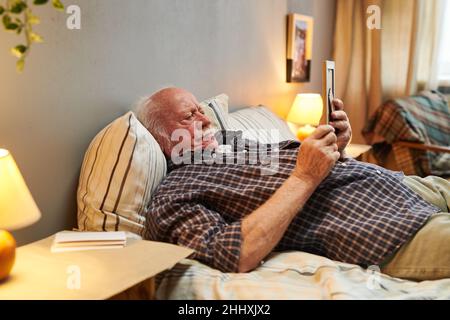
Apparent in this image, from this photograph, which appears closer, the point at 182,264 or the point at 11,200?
the point at 11,200

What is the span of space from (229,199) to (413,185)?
2.17 feet

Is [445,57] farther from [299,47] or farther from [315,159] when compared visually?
[315,159]

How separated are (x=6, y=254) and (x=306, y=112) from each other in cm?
213

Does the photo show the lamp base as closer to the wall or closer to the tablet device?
the wall

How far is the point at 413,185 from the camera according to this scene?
1.45 meters

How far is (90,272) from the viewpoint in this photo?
0.87 m

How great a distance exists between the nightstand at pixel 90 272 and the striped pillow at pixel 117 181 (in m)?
0.22

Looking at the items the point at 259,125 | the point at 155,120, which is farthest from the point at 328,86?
the point at 259,125

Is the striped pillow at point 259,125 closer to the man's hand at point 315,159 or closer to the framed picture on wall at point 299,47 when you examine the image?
the framed picture on wall at point 299,47

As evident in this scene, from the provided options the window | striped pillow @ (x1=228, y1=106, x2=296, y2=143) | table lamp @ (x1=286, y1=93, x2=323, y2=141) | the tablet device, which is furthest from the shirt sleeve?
the window

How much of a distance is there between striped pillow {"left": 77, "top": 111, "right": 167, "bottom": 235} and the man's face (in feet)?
0.65

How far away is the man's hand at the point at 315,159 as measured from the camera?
1.20 m

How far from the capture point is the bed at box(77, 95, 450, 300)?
0.95m
